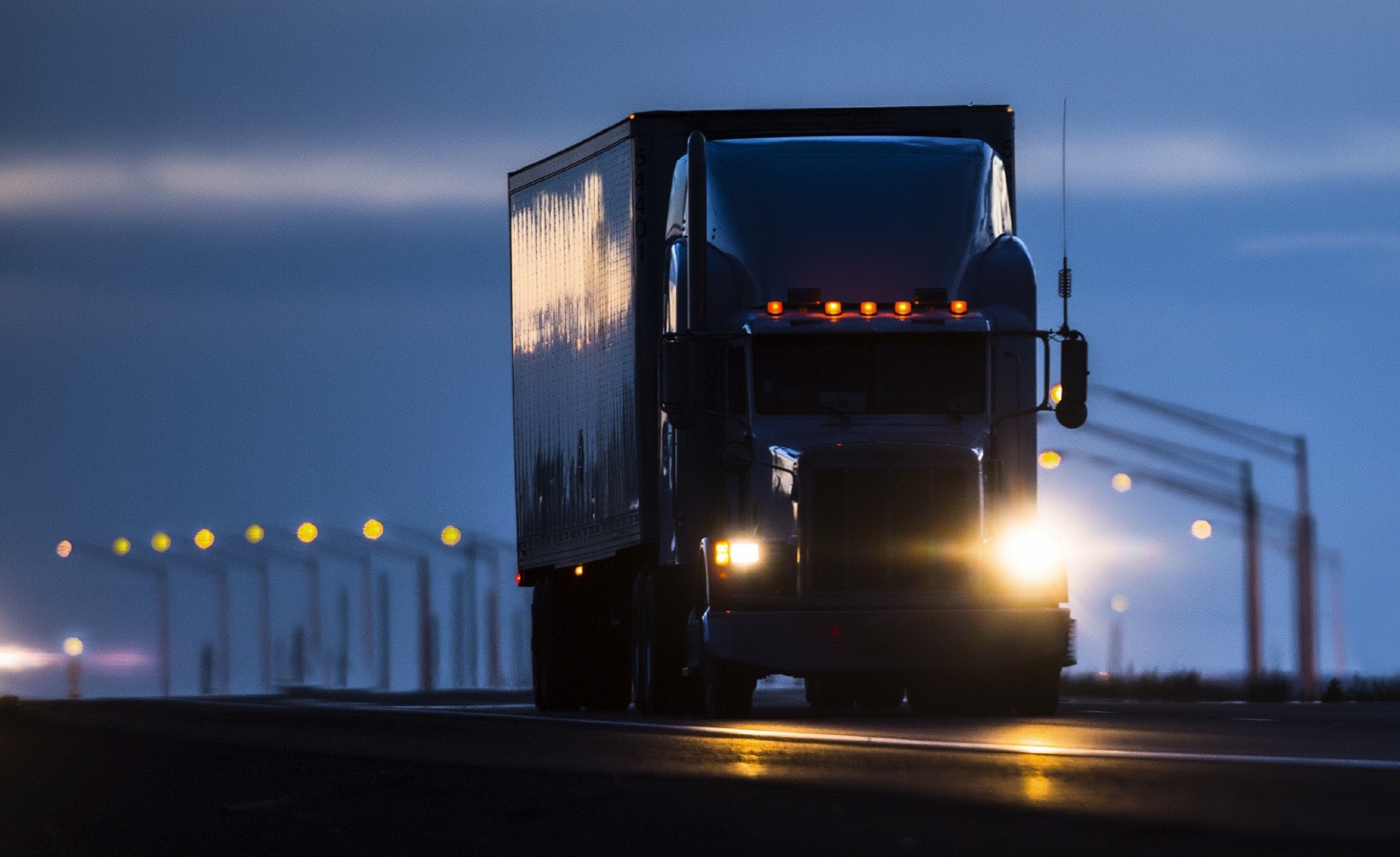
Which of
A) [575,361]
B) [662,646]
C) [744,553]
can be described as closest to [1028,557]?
[744,553]

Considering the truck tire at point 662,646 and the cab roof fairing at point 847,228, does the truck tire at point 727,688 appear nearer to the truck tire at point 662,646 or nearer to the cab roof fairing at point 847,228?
the truck tire at point 662,646

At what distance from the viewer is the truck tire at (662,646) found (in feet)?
82.4

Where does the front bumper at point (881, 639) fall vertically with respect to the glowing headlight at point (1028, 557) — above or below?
below

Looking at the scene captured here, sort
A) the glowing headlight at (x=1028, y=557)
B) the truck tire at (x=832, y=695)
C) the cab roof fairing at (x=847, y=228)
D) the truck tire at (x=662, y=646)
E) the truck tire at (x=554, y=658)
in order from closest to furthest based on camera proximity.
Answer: the glowing headlight at (x=1028, y=557)
the cab roof fairing at (x=847, y=228)
the truck tire at (x=662, y=646)
the truck tire at (x=832, y=695)
the truck tire at (x=554, y=658)

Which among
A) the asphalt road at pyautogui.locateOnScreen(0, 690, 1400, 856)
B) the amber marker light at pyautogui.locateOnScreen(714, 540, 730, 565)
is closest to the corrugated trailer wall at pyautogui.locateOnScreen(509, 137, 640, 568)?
the amber marker light at pyautogui.locateOnScreen(714, 540, 730, 565)

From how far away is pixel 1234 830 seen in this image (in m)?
10.5

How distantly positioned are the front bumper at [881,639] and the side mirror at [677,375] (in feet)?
5.84

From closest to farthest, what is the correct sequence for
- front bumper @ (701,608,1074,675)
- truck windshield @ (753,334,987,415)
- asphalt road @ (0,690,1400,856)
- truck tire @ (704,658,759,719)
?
asphalt road @ (0,690,1400,856) < front bumper @ (701,608,1074,675) < truck windshield @ (753,334,987,415) < truck tire @ (704,658,759,719)

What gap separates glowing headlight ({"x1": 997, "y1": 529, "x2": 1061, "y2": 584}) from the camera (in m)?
23.4

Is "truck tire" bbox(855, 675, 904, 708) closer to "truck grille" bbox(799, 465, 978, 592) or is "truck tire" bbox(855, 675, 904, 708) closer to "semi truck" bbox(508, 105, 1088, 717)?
"semi truck" bbox(508, 105, 1088, 717)

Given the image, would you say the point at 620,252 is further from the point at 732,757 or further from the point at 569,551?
the point at 732,757

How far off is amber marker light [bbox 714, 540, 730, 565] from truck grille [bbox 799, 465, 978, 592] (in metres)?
0.69

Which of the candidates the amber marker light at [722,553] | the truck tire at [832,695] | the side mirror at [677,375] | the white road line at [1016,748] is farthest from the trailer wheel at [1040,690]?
the truck tire at [832,695]

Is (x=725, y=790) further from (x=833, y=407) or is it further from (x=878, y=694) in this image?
(x=878, y=694)
